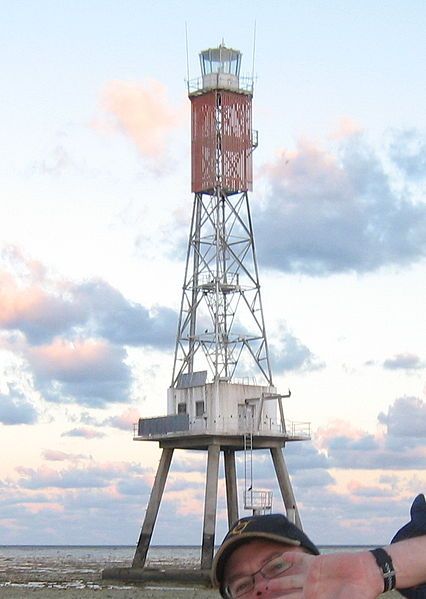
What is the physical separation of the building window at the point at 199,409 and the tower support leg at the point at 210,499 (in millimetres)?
1478

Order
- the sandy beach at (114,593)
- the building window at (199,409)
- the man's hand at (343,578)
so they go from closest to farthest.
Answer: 1. the man's hand at (343,578)
2. the sandy beach at (114,593)
3. the building window at (199,409)

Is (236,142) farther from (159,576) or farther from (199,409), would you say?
(159,576)

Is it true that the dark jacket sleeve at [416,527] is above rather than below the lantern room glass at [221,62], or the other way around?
below

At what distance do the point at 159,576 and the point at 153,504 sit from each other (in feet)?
12.7

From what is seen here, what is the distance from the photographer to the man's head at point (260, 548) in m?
2.96

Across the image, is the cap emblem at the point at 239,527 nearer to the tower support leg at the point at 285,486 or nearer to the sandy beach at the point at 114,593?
the sandy beach at the point at 114,593

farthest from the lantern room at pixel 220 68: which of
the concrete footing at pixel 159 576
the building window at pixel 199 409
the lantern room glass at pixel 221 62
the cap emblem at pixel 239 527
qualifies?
the cap emblem at pixel 239 527

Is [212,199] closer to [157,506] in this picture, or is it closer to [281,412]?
[281,412]

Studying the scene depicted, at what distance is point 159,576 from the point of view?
189 ft

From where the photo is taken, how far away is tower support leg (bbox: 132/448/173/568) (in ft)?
197

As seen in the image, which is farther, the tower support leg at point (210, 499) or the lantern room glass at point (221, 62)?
the lantern room glass at point (221, 62)

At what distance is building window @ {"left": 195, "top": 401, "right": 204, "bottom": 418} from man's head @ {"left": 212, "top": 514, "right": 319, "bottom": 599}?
54.0 meters

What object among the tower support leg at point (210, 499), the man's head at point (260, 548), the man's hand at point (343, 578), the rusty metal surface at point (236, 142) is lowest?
the man's hand at point (343, 578)

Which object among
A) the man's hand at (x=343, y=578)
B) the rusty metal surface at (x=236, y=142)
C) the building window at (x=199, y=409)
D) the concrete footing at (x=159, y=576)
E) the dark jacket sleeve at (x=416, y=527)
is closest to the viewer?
the man's hand at (x=343, y=578)
